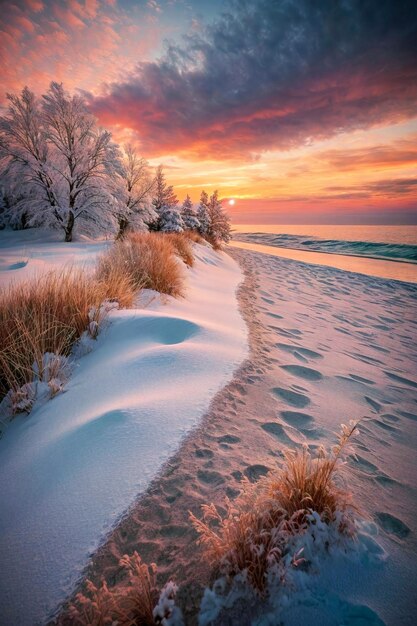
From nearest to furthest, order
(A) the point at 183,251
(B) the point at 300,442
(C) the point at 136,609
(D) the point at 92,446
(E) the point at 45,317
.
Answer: (C) the point at 136,609 → (D) the point at 92,446 → (B) the point at 300,442 → (E) the point at 45,317 → (A) the point at 183,251

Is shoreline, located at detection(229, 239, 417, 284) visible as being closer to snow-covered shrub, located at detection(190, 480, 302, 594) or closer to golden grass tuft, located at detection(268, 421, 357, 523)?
golden grass tuft, located at detection(268, 421, 357, 523)

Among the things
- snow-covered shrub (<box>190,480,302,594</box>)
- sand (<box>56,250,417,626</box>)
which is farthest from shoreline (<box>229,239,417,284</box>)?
snow-covered shrub (<box>190,480,302,594</box>)

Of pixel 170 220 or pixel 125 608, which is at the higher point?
pixel 170 220

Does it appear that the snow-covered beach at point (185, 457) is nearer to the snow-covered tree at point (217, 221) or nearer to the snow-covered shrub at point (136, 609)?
the snow-covered shrub at point (136, 609)

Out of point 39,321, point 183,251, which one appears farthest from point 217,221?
point 39,321

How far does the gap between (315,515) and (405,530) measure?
76cm

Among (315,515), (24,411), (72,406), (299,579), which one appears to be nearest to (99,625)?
(299,579)

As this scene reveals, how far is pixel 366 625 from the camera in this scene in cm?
96

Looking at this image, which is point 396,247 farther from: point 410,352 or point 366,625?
point 366,625

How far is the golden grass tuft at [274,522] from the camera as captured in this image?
99cm

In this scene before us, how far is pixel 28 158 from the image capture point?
1142 cm

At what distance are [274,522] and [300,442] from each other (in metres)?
0.98

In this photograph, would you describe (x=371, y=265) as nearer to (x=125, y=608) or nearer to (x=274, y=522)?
(x=274, y=522)

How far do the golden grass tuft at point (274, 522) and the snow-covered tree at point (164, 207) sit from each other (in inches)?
678
